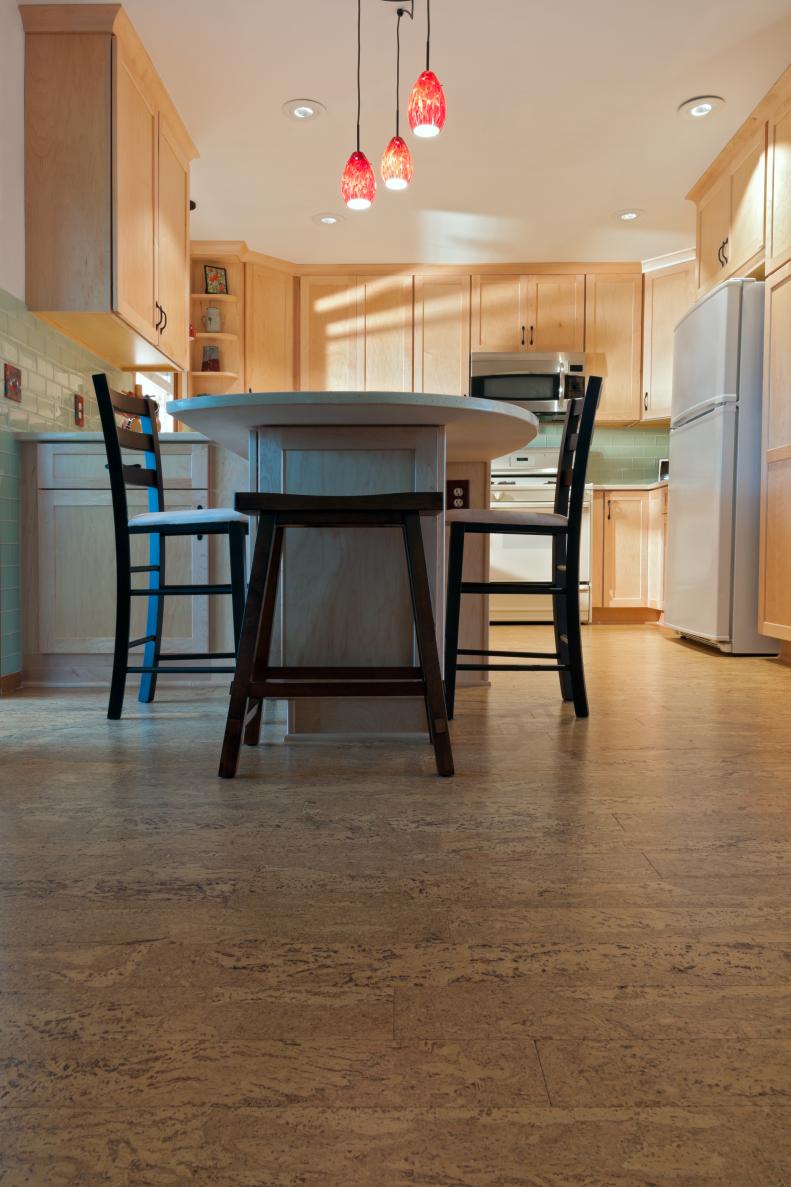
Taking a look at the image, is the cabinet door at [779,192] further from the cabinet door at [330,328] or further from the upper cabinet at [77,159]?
the cabinet door at [330,328]

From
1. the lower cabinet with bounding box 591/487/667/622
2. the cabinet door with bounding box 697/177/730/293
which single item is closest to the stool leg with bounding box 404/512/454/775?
the cabinet door with bounding box 697/177/730/293

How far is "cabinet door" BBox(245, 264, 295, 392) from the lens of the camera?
18.2ft

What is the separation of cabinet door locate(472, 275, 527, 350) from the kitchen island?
3.91 m

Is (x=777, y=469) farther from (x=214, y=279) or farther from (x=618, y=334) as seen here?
(x=214, y=279)

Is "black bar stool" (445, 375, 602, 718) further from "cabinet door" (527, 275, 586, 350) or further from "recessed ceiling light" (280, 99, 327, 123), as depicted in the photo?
"cabinet door" (527, 275, 586, 350)

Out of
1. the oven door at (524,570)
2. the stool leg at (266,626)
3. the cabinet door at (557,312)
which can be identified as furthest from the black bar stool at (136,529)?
the cabinet door at (557,312)

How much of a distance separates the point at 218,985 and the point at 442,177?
4.42 metres

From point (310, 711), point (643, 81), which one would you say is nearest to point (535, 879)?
point (310, 711)

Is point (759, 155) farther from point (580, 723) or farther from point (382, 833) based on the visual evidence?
point (382, 833)

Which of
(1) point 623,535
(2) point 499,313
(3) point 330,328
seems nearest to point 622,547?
(1) point 623,535

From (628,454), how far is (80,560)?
437cm

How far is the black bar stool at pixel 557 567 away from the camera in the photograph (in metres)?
2.19

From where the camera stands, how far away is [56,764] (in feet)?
5.64

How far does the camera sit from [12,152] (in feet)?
9.71
